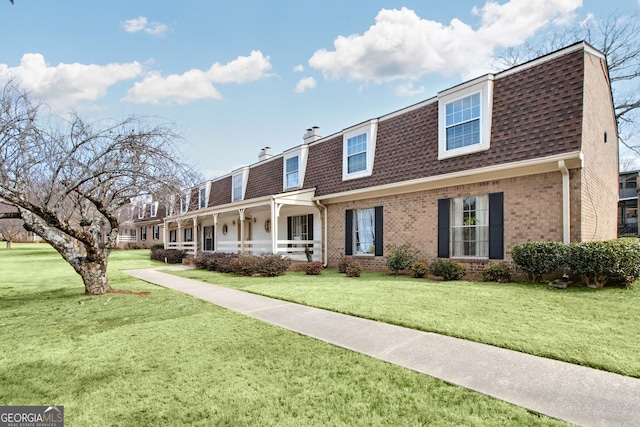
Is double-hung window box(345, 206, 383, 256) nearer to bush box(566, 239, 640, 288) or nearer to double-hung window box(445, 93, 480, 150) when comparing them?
double-hung window box(445, 93, 480, 150)

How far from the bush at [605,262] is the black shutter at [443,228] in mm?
3469

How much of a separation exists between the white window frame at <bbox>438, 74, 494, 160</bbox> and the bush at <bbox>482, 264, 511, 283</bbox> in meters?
3.30

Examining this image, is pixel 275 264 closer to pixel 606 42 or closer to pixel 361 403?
pixel 361 403

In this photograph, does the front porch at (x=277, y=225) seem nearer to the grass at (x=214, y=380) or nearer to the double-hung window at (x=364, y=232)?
the double-hung window at (x=364, y=232)

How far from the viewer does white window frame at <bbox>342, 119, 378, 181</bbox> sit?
13.3m

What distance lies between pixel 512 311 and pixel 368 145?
28.3 ft

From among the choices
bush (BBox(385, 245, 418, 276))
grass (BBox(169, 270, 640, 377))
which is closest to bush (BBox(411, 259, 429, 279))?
bush (BBox(385, 245, 418, 276))

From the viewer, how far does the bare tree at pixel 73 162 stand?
7285mm

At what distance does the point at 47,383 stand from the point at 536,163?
396 inches

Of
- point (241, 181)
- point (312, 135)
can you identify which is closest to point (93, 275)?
point (312, 135)

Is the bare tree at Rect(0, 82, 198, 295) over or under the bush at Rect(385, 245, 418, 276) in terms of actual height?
over

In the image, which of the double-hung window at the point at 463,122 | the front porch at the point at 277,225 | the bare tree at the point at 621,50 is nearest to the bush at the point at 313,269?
the front porch at the point at 277,225

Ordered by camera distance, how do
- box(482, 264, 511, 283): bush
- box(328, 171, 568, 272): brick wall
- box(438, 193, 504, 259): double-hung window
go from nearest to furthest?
box(328, 171, 568, 272): brick wall
box(482, 264, 511, 283): bush
box(438, 193, 504, 259): double-hung window

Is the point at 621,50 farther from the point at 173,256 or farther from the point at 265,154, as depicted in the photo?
the point at 173,256
